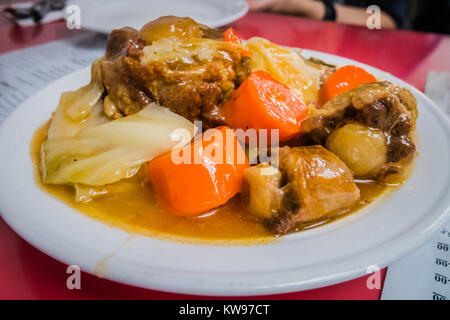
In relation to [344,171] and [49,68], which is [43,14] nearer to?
[49,68]

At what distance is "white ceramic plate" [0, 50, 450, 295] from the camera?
88 cm

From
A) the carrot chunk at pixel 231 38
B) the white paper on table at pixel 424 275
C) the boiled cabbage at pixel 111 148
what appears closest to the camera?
the white paper on table at pixel 424 275

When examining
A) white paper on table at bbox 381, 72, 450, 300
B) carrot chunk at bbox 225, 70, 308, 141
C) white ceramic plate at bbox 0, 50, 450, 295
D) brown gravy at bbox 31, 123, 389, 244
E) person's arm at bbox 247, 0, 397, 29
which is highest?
person's arm at bbox 247, 0, 397, 29

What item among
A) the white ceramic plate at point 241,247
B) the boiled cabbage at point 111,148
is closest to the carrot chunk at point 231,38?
the boiled cabbage at point 111,148

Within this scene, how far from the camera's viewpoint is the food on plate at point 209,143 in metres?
1.15

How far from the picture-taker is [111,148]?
1.32 meters

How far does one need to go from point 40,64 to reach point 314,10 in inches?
108

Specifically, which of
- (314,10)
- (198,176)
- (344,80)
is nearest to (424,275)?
(198,176)

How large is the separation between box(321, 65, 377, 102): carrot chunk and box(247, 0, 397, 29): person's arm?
236cm

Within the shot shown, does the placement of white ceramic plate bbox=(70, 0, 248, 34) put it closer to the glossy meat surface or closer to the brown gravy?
the glossy meat surface

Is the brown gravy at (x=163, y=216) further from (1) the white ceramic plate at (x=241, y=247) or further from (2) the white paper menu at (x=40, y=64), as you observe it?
(2) the white paper menu at (x=40, y=64)

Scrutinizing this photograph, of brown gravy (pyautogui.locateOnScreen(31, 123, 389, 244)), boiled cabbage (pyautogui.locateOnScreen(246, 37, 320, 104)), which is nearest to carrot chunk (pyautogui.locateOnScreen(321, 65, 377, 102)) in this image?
boiled cabbage (pyautogui.locateOnScreen(246, 37, 320, 104))

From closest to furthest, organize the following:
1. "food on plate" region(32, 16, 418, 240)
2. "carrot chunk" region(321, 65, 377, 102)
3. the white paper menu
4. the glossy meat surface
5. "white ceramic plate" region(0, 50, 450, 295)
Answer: "white ceramic plate" region(0, 50, 450, 295)
"food on plate" region(32, 16, 418, 240)
the glossy meat surface
"carrot chunk" region(321, 65, 377, 102)
the white paper menu

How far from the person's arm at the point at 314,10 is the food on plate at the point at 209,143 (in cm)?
265
